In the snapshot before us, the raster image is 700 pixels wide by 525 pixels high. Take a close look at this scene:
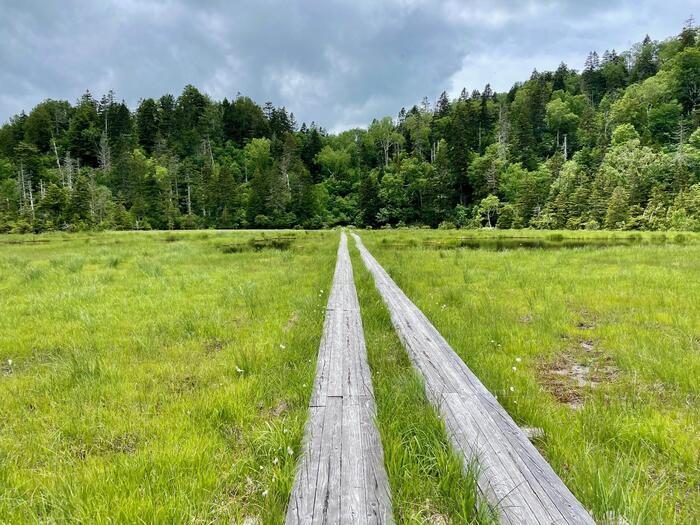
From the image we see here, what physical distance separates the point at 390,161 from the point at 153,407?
110219 mm

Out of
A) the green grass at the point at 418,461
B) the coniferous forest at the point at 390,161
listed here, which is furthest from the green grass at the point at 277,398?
the coniferous forest at the point at 390,161

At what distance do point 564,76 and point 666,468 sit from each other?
527 feet

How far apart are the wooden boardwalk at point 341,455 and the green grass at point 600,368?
1.28 metres

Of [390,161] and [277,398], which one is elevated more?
[390,161]

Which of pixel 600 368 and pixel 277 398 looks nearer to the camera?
pixel 277 398

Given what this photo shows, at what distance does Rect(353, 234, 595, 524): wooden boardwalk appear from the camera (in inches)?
69.7

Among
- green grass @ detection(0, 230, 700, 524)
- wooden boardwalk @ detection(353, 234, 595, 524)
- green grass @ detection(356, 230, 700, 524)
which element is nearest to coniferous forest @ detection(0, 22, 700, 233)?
green grass @ detection(356, 230, 700, 524)

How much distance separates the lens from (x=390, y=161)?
107500 mm

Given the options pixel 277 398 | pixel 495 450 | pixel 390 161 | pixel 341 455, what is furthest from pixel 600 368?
pixel 390 161

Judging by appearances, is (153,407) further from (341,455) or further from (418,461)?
(418,461)

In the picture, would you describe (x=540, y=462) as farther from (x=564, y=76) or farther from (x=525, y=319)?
(x=564, y=76)

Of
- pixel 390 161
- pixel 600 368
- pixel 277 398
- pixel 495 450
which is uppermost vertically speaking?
pixel 390 161

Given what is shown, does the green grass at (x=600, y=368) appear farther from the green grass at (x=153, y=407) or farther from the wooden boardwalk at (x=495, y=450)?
the green grass at (x=153, y=407)

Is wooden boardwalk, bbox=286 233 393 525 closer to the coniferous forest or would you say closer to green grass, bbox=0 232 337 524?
green grass, bbox=0 232 337 524
